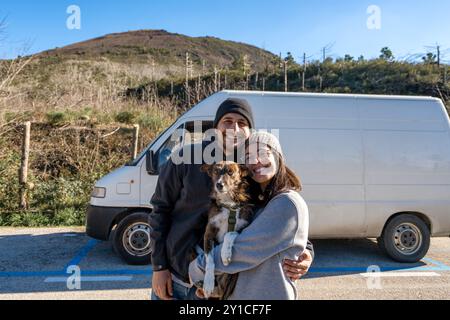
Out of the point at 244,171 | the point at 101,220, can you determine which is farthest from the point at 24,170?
the point at 244,171

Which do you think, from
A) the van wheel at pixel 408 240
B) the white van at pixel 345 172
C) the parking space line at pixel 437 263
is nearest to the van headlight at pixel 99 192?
the white van at pixel 345 172

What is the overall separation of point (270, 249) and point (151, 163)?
3.78 metres

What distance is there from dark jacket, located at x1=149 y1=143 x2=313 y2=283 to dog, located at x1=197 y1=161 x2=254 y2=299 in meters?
0.11

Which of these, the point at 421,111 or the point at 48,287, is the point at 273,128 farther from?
the point at 48,287

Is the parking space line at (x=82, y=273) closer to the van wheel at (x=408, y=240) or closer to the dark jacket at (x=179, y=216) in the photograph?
the dark jacket at (x=179, y=216)

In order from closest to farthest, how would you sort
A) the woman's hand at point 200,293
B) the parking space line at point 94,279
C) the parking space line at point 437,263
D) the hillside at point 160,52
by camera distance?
the woman's hand at point 200,293, the parking space line at point 94,279, the parking space line at point 437,263, the hillside at point 160,52

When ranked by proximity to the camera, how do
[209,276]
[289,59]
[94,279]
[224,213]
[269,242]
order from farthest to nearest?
[289,59] → [94,279] → [224,213] → [209,276] → [269,242]

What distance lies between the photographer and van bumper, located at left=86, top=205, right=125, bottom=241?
570cm

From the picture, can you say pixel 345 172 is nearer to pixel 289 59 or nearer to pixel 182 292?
pixel 182 292

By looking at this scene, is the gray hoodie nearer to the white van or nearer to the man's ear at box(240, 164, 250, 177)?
the man's ear at box(240, 164, 250, 177)

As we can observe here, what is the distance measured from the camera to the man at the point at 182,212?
2156 millimetres

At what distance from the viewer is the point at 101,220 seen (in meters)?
5.72

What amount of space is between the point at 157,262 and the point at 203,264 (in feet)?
1.35

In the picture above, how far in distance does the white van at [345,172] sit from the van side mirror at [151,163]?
7 centimetres
